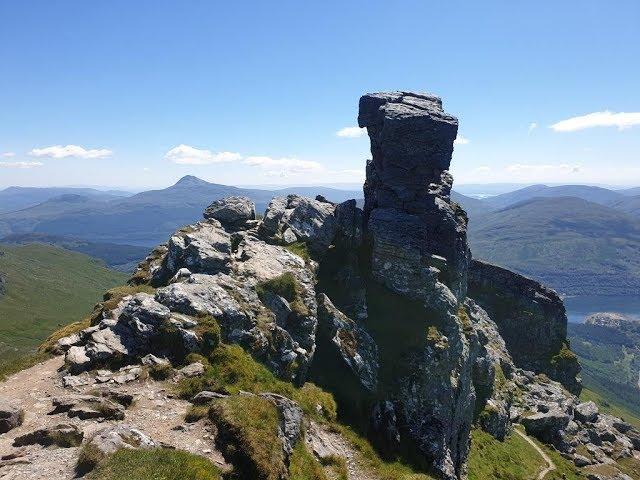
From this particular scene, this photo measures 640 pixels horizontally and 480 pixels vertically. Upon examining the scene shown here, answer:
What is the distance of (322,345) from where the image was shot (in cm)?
5566

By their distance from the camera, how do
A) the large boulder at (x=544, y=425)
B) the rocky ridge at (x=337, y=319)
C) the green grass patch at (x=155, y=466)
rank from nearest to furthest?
1. the green grass patch at (x=155, y=466)
2. the rocky ridge at (x=337, y=319)
3. the large boulder at (x=544, y=425)

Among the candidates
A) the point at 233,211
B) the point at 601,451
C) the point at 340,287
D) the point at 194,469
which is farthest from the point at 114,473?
the point at 601,451

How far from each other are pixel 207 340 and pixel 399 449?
25649 millimetres

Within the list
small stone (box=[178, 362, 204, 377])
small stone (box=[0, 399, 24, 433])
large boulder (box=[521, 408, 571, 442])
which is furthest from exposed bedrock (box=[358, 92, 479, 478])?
small stone (box=[0, 399, 24, 433])

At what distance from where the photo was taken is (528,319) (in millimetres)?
144125

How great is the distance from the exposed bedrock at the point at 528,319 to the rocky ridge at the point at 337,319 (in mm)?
44042

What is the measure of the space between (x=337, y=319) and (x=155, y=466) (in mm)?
35298

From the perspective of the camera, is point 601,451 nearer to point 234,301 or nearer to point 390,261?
point 390,261

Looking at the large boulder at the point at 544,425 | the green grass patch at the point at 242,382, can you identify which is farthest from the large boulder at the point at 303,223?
the large boulder at the point at 544,425

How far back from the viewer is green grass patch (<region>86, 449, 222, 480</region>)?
22516 millimetres

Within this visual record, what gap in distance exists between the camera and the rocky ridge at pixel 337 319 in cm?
3541

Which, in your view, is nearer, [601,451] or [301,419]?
[301,419]

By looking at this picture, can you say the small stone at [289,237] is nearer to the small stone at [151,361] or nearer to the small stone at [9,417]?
the small stone at [151,361]

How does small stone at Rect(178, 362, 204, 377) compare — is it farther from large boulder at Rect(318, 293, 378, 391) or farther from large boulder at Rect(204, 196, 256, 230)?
large boulder at Rect(204, 196, 256, 230)
